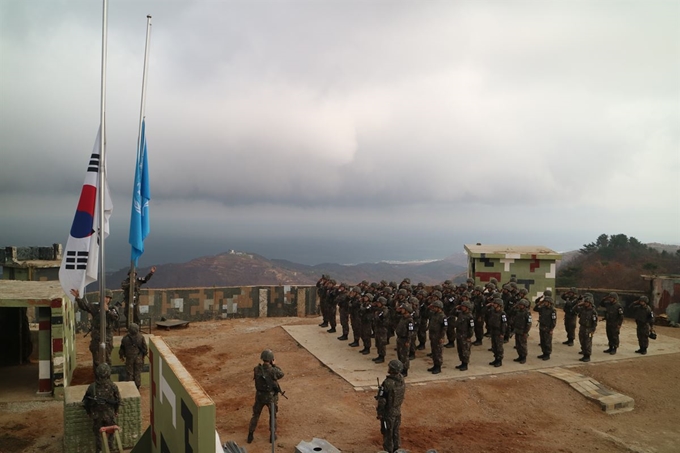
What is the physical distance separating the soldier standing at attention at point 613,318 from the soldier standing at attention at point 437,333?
4.98m

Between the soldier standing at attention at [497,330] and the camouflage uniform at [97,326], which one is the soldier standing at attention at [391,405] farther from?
the camouflage uniform at [97,326]

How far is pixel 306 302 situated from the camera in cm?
2194

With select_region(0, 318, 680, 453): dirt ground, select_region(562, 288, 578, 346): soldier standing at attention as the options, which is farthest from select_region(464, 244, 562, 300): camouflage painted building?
select_region(0, 318, 680, 453): dirt ground

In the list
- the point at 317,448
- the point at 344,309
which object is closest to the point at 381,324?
the point at 344,309

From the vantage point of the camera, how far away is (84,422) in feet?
26.5

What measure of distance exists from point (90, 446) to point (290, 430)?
3.33 meters

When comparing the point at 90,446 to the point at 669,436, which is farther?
the point at 669,436

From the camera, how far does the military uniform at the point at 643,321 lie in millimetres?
14070

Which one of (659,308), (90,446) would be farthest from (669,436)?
(659,308)

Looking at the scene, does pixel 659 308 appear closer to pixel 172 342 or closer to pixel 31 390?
pixel 172 342

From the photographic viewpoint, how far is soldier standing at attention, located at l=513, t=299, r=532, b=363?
13188 millimetres

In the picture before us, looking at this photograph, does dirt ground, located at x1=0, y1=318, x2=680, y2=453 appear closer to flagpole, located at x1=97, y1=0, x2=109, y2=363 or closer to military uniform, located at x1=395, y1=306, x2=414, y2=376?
military uniform, located at x1=395, y1=306, x2=414, y2=376

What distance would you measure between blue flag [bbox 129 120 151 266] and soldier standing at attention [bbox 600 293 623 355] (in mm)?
11885

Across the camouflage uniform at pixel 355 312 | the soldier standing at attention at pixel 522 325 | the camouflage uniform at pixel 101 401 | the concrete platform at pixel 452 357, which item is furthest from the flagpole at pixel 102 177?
the soldier standing at attention at pixel 522 325
